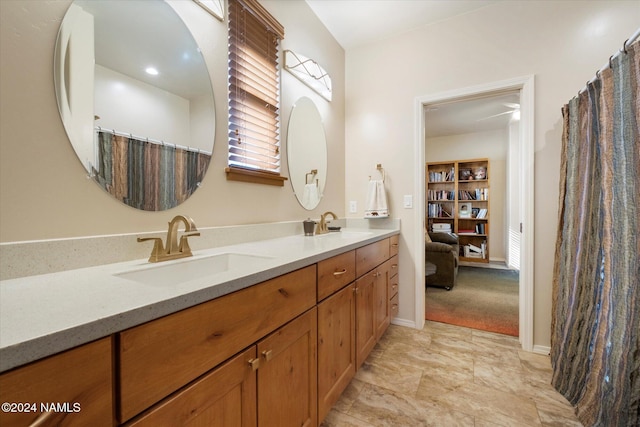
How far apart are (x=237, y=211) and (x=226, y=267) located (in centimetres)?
39

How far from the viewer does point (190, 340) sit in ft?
2.08

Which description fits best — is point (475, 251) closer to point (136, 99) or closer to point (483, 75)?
point (483, 75)

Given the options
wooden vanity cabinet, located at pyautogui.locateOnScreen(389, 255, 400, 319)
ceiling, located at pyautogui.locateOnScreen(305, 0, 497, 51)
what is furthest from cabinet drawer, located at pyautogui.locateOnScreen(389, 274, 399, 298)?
ceiling, located at pyautogui.locateOnScreen(305, 0, 497, 51)

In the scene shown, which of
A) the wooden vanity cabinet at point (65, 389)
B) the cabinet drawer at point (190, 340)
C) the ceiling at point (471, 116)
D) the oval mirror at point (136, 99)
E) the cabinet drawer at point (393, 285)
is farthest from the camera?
the ceiling at point (471, 116)

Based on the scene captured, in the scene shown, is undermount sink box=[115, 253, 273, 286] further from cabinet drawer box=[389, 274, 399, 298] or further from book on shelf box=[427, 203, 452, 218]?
book on shelf box=[427, 203, 452, 218]

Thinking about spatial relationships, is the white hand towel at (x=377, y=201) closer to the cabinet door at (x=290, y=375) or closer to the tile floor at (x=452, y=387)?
the tile floor at (x=452, y=387)

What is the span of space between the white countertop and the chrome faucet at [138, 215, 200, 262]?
98mm

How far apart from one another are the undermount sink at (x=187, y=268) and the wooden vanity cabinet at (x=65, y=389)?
1.41 feet

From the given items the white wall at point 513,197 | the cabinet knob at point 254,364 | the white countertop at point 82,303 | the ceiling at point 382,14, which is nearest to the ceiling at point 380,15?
the ceiling at point 382,14

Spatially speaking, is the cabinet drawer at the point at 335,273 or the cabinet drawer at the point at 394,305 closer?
the cabinet drawer at the point at 335,273

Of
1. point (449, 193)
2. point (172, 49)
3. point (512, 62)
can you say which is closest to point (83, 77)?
point (172, 49)

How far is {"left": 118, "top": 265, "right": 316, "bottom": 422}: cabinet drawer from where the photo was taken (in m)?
0.53

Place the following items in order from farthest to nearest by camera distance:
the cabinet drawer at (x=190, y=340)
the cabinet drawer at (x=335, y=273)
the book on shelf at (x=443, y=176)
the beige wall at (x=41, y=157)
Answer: the book on shelf at (x=443, y=176), the cabinet drawer at (x=335, y=273), the beige wall at (x=41, y=157), the cabinet drawer at (x=190, y=340)

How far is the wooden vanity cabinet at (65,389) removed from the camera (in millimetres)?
388
